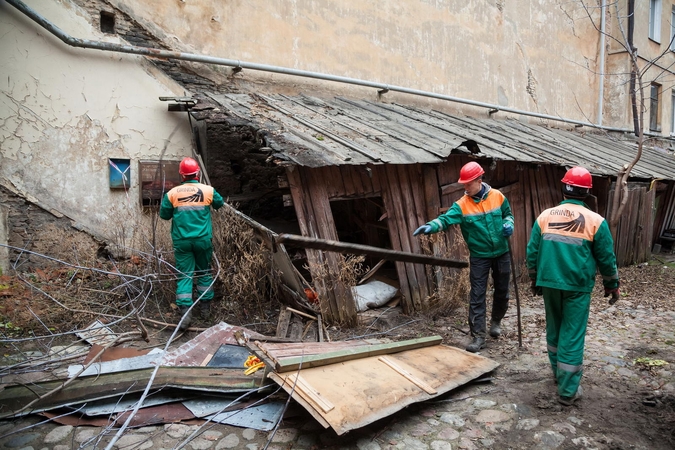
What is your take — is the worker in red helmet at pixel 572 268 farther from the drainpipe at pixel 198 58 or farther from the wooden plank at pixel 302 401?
the drainpipe at pixel 198 58

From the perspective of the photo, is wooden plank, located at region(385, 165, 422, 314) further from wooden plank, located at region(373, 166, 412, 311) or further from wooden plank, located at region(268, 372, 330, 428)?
wooden plank, located at region(268, 372, 330, 428)

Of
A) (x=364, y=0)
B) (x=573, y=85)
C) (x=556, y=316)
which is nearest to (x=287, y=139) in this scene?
(x=556, y=316)

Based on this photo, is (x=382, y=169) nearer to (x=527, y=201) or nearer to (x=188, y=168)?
(x=188, y=168)

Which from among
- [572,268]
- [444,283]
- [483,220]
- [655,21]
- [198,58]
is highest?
[655,21]

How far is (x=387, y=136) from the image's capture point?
663 cm

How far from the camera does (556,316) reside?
12.1ft

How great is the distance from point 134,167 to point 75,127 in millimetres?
877

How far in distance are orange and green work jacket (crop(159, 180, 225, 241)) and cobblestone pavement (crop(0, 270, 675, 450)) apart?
240 centimetres

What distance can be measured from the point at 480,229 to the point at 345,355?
196cm

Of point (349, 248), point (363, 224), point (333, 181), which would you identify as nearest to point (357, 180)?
point (333, 181)

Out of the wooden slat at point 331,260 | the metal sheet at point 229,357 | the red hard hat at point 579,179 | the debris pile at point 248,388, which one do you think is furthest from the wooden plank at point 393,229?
the red hard hat at point 579,179

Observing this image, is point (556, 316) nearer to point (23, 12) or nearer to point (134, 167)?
point (134, 167)

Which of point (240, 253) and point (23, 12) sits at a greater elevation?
point (23, 12)

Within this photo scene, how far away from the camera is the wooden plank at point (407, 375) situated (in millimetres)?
3486
